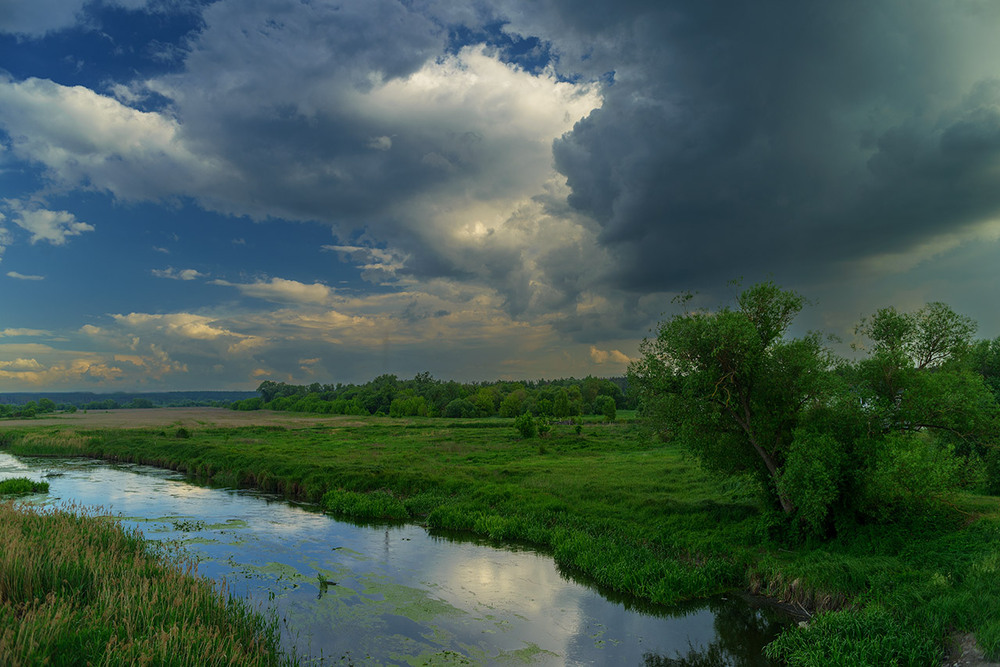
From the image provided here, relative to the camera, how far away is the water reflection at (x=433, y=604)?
15.6m

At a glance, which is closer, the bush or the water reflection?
the water reflection

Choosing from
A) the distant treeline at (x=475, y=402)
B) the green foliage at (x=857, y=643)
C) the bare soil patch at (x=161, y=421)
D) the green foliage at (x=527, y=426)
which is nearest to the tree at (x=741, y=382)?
the green foliage at (x=857, y=643)

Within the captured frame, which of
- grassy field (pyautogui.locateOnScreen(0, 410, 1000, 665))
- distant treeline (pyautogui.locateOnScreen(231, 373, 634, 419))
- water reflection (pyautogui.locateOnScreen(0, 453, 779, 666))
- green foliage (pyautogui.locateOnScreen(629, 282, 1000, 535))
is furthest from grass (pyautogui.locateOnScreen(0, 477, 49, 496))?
distant treeline (pyautogui.locateOnScreen(231, 373, 634, 419))

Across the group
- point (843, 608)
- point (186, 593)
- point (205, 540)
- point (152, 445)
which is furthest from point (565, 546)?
point (152, 445)

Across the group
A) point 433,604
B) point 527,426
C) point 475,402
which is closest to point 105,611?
point 433,604

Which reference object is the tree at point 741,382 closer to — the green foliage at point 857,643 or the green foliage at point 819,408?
the green foliage at point 819,408

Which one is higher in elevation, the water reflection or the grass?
the water reflection

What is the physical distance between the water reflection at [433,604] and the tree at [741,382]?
6.29 m

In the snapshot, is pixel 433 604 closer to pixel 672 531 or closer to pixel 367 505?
pixel 672 531

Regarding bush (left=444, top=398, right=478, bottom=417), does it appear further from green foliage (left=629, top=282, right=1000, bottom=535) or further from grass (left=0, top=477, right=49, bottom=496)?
green foliage (left=629, top=282, right=1000, bottom=535)

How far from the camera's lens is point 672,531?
24.7m

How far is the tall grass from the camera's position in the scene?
371 inches

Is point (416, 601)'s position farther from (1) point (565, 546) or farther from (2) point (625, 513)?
(2) point (625, 513)

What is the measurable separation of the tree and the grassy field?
82.1 inches
